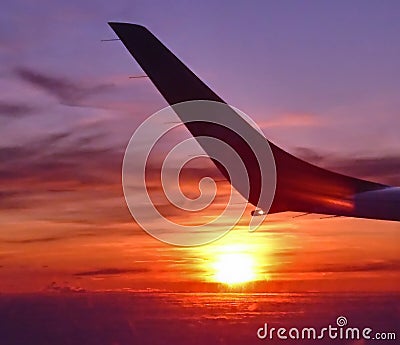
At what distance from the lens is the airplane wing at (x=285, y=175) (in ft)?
16.7

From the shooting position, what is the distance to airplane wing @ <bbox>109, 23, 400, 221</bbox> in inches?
200

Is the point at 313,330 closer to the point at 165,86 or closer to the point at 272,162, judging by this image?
the point at 272,162

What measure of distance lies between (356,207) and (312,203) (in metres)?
0.31

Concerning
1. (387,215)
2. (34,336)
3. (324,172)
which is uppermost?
(34,336)

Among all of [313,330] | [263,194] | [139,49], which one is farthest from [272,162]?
[313,330]

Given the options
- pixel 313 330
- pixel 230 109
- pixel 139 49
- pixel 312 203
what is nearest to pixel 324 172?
pixel 312 203

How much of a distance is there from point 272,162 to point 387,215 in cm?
87

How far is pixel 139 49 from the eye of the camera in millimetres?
5109

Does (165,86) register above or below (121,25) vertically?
below

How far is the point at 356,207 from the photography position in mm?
5449

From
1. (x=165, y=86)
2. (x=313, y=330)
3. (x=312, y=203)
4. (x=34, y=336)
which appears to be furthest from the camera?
(x=34, y=336)

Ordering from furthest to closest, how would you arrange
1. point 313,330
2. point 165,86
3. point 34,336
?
point 34,336, point 313,330, point 165,86

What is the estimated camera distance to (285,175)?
555 cm

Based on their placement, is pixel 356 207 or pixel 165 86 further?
pixel 356 207
